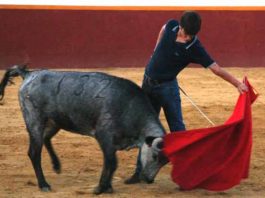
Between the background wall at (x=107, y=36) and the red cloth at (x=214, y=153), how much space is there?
332 inches


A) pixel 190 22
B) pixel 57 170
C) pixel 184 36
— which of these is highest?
pixel 190 22

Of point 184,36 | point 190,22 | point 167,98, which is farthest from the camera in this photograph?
point 167,98

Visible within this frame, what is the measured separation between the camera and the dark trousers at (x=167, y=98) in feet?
22.6

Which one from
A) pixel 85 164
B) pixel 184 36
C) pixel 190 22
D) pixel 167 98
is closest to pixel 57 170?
pixel 85 164

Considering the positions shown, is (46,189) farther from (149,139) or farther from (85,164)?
(85,164)

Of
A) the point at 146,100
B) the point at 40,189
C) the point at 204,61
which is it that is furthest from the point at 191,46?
the point at 40,189

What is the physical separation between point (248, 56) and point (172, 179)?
8.88m

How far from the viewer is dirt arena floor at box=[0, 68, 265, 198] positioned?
6.73 metres

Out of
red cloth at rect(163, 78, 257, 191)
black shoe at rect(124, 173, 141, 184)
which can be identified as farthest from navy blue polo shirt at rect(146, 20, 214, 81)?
black shoe at rect(124, 173, 141, 184)

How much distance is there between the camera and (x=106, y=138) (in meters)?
6.57

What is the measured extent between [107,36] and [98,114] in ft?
28.3

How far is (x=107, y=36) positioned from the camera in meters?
15.1

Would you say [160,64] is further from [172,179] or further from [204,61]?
[172,179]

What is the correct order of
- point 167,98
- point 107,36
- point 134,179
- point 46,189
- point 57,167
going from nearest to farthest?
point 46,189 < point 167,98 < point 134,179 < point 57,167 < point 107,36
